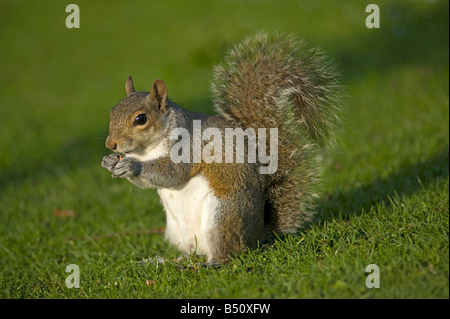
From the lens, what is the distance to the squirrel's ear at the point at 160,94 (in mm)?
2664

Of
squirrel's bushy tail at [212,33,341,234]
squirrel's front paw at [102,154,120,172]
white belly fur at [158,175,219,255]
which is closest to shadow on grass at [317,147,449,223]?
squirrel's bushy tail at [212,33,341,234]

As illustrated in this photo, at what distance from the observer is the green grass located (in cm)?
237

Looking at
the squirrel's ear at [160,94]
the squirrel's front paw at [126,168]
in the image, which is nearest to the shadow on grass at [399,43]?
the squirrel's ear at [160,94]

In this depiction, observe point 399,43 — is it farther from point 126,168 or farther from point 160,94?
point 126,168

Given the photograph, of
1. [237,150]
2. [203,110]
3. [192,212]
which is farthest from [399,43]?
[192,212]

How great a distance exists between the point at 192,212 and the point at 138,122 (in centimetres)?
53

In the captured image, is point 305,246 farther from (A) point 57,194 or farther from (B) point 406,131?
(A) point 57,194

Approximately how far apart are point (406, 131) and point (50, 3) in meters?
8.91

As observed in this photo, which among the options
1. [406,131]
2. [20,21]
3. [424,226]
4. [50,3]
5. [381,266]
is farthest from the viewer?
[50,3]

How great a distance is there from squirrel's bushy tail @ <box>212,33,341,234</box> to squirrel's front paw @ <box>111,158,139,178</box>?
588 millimetres

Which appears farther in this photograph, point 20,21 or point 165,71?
point 20,21

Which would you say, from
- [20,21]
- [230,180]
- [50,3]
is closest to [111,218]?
[230,180]
